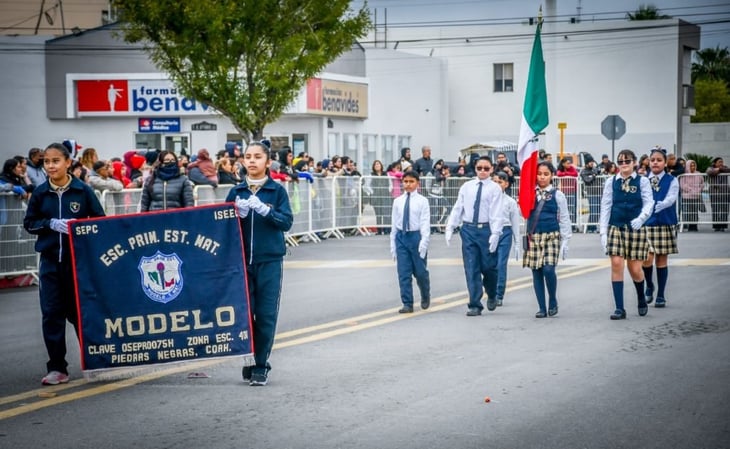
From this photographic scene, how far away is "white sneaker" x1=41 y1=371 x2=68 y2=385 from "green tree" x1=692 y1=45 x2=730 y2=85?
322ft

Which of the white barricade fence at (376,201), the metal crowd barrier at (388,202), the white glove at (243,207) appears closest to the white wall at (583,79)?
the metal crowd barrier at (388,202)

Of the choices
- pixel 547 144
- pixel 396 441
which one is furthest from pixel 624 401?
pixel 547 144

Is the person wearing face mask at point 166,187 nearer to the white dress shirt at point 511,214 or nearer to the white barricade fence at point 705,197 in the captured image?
the white dress shirt at point 511,214

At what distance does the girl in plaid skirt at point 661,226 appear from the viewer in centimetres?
1365

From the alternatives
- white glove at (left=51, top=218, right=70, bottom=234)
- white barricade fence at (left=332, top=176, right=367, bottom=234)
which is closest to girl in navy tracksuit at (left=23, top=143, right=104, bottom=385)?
white glove at (left=51, top=218, right=70, bottom=234)

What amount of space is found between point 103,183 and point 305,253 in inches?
217

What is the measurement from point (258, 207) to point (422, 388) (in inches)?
73.8

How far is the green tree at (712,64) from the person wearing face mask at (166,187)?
91649mm

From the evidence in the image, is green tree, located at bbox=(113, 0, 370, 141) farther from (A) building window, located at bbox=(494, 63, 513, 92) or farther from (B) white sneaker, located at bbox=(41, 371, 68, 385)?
(A) building window, located at bbox=(494, 63, 513, 92)

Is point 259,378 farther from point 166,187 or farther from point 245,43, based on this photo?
point 245,43

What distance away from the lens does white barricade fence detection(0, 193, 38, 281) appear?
1666 cm

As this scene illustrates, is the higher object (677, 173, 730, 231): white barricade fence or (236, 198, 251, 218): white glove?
(236, 198, 251, 218): white glove

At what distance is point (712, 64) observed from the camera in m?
102

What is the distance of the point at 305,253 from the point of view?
2247 centimetres
